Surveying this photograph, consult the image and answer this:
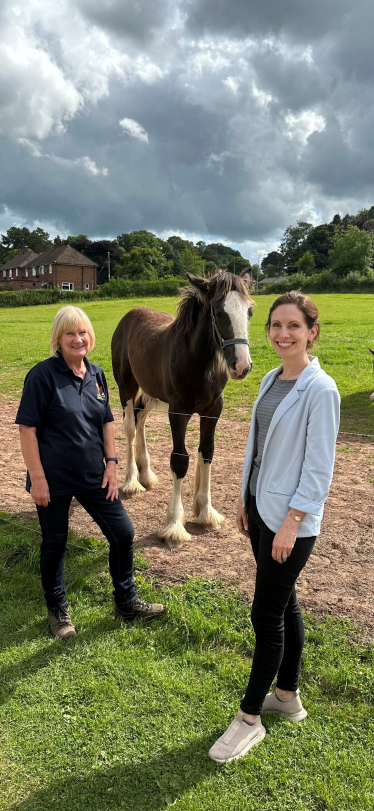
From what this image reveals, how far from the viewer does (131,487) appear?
20.6 feet

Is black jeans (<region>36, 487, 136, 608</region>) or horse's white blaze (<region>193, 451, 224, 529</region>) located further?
horse's white blaze (<region>193, 451, 224, 529</region>)

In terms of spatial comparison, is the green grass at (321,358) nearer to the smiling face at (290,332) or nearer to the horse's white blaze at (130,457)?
the horse's white blaze at (130,457)

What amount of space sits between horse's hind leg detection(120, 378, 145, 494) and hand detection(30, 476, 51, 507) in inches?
123

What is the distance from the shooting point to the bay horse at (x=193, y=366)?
167 inches

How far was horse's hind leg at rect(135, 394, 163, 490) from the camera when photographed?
6516mm

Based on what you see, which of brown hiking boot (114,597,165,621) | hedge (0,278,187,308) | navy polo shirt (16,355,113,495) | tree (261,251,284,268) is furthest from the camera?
tree (261,251,284,268)

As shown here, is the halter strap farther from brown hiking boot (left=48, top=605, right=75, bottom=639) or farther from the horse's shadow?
the horse's shadow

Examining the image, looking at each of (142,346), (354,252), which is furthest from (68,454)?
(354,252)

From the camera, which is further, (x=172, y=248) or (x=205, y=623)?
(x=172, y=248)

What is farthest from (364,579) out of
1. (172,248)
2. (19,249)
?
(19,249)

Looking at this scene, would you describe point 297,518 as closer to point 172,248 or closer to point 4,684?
point 4,684

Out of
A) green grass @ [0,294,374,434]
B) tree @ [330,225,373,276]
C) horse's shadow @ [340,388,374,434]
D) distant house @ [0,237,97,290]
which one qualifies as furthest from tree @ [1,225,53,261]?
horse's shadow @ [340,388,374,434]

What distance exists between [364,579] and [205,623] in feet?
4.79

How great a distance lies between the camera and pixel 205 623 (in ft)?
11.2
